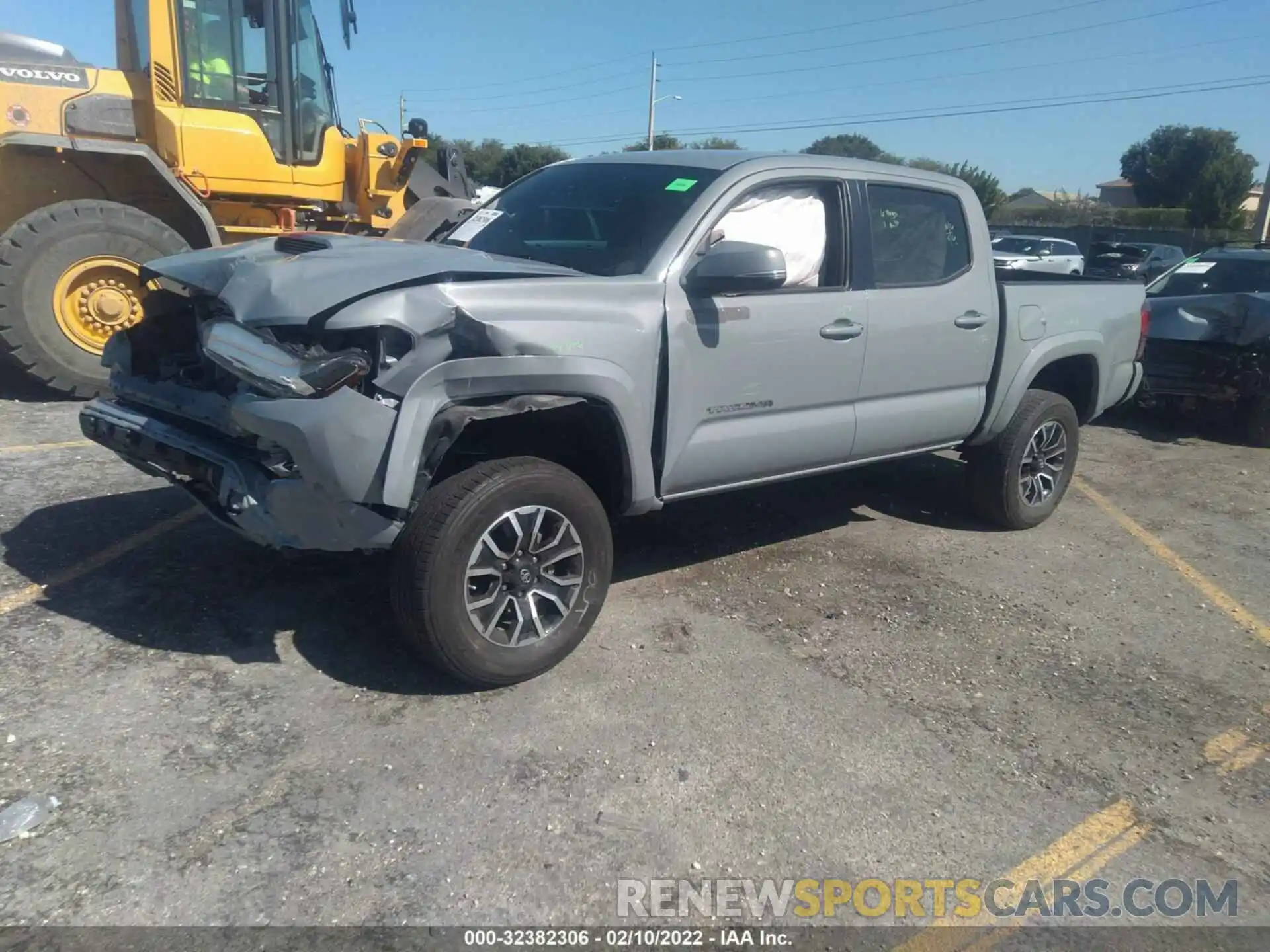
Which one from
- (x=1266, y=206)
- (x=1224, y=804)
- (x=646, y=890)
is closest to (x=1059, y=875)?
(x=1224, y=804)

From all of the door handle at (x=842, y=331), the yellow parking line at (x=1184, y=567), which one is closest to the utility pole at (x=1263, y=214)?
the yellow parking line at (x=1184, y=567)

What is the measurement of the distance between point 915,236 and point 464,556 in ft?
10.4

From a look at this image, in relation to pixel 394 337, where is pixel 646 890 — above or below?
below

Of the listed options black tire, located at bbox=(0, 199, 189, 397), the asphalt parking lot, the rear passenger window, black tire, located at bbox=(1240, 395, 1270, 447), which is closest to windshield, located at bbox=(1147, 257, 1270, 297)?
black tire, located at bbox=(1240, 395, 1270, 447)

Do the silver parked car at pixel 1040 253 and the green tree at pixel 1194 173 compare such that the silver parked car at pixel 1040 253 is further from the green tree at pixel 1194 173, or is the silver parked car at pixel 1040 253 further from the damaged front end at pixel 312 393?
the green tree at pixel 1194 173

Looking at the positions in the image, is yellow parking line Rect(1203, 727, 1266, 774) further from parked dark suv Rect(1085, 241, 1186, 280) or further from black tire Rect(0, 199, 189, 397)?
parked dark suv Rect(1085, 241, 1186, 280)

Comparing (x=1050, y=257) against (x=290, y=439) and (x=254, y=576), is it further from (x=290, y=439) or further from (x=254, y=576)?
(x=290, y=439)

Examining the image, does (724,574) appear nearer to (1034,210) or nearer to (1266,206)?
(1266,206)

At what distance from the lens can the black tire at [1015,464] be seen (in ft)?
19.0

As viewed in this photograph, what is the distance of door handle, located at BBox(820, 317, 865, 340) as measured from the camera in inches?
181

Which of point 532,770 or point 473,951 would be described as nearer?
point 473,951

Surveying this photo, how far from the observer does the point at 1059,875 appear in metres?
2.94

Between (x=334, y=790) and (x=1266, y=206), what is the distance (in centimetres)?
2854

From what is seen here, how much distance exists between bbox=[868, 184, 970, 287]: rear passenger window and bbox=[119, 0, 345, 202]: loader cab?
563cm
